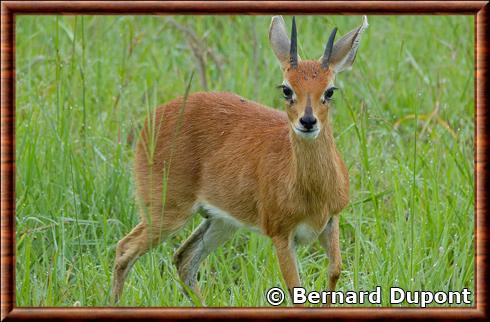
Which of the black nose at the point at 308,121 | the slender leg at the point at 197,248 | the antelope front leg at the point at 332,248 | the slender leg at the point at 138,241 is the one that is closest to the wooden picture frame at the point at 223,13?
the black nose at the point at 308,121

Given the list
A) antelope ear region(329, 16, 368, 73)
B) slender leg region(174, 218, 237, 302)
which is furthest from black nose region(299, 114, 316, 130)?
slender leg region(174, 218, 237, 302)

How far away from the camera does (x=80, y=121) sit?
7926 mm

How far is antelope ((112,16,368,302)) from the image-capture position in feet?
18.8

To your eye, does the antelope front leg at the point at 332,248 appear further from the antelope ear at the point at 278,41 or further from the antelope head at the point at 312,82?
the antelope ear at the point at 278,41

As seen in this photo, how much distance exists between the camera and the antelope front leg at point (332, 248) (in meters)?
5.98

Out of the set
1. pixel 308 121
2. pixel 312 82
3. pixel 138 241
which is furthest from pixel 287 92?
pixel 138 241

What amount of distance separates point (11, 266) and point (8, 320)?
27 centimetres

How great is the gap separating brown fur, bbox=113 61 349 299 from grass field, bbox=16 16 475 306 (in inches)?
7.5

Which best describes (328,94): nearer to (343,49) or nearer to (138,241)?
(343,49)

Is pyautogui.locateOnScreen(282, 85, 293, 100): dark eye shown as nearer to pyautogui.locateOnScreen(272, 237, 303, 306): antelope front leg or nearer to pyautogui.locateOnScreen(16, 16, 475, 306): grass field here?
pyautogui.locateOnScreen(16, 16, 475, 306): grass field

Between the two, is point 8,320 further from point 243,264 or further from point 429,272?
point 429,272

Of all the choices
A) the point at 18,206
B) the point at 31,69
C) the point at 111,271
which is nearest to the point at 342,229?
the point at 111,271

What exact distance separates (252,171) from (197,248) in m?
0.66
